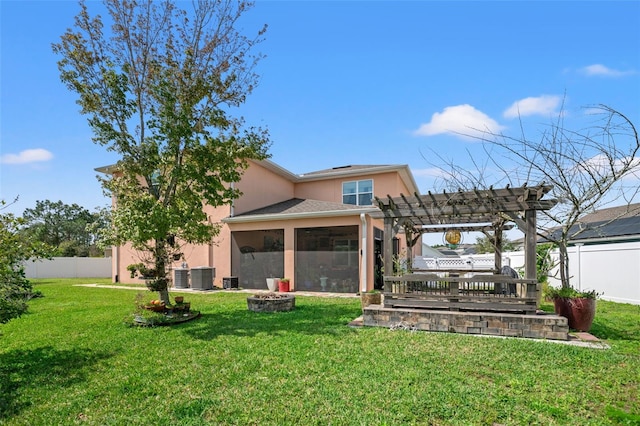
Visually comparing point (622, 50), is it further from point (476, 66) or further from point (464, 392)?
point (464, 392)

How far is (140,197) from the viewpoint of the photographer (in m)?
7.30

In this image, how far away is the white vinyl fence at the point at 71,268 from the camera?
2403cm

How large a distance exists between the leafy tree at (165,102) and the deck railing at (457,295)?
4476mm

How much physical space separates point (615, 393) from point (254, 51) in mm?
8893

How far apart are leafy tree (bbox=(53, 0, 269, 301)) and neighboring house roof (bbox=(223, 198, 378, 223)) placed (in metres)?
4.91

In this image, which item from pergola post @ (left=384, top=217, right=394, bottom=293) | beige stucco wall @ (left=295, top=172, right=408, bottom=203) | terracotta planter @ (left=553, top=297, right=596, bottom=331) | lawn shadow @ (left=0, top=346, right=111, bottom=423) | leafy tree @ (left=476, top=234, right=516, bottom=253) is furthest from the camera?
leafy tree @ (left=476, top=234, right=516, bottom=253)

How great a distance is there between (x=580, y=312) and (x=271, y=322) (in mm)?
5857

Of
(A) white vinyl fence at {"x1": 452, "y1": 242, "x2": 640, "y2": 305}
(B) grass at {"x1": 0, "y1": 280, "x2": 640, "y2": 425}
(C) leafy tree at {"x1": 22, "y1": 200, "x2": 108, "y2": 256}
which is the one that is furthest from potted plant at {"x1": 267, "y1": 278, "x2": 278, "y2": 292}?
(C) leafy tree at {"x1": 22, "y1": 200, "x2": 108, "y2": 256}

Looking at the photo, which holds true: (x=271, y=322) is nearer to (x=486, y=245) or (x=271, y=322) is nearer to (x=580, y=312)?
(x=580, y=312)

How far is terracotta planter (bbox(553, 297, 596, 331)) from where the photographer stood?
6.19 metres

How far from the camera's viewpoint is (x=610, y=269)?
10.5m

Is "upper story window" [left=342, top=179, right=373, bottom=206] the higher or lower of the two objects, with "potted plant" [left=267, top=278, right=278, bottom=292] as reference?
higher

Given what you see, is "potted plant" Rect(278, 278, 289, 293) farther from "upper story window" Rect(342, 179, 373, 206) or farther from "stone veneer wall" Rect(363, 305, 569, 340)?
"stone veneer wall" Rect(363, 305, 569, 340)

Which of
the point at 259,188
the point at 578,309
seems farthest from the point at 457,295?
the point at 259,188
